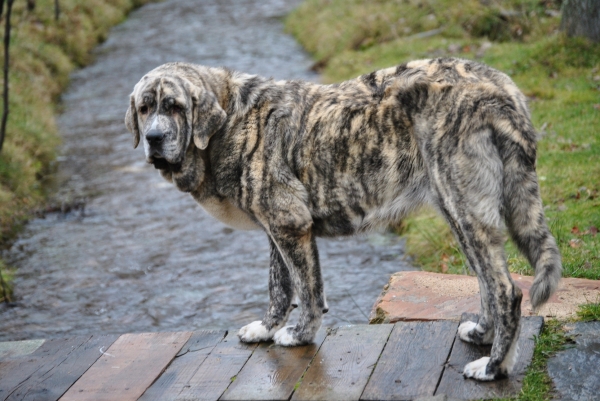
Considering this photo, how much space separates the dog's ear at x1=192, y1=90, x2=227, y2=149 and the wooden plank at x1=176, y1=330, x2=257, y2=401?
1.32 meters

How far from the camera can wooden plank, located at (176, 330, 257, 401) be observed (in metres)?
4.36

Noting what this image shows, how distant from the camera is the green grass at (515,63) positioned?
22.7ft

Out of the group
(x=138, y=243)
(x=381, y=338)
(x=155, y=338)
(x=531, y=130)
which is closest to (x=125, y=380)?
(x=155, y=338)

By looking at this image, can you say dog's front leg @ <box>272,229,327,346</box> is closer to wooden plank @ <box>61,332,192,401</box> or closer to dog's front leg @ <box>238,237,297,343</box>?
dog's front leg @ <box>238,237,297,343</box>

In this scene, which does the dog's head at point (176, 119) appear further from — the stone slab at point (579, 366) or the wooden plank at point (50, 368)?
the stone slab at point (579, 366)

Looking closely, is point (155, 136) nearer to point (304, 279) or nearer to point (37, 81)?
point (304, 279)

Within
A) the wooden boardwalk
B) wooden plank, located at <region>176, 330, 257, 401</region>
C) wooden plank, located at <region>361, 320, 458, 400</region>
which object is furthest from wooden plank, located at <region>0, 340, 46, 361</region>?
wooden plank, located at <region>361, 320, 458, 400</region>

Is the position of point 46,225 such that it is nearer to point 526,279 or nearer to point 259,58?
point 526,279

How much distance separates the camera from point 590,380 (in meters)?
3.95

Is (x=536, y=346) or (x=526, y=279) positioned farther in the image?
(x=526, y=279)

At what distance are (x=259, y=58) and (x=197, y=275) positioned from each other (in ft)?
31.6

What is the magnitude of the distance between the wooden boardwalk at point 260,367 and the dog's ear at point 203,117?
1.38 m

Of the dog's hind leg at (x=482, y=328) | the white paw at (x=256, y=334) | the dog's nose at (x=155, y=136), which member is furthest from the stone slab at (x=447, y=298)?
the dog's nose at (x=155, y=136)

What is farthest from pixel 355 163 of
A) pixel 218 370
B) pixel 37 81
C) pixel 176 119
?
pixel 37 81
